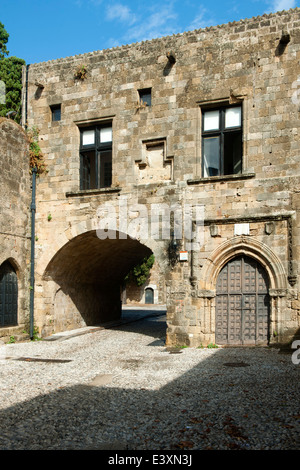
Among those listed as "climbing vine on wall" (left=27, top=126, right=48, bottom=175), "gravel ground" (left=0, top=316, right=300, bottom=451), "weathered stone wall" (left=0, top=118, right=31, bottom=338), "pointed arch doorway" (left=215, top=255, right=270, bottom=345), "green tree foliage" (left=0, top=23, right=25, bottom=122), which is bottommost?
"gravel ground" (left=0, top=316, right=300, bottom=451)

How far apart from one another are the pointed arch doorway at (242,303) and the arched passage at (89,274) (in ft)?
10.6

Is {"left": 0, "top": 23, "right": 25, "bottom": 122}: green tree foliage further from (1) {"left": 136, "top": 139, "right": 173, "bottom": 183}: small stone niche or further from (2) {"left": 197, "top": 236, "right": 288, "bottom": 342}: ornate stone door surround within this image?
(2) {"left": 197, "top": 236, "right": 288, "bottom": 342}: ornate stone door surround

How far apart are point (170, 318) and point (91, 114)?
5.63 m

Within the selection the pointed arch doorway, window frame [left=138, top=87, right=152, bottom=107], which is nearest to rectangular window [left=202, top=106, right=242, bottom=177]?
window frame [left=138, top=87, right=152, bottom=107]

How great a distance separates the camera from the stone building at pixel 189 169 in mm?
9469

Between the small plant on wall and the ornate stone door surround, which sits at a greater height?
the small plant on wall

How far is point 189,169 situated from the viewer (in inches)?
401

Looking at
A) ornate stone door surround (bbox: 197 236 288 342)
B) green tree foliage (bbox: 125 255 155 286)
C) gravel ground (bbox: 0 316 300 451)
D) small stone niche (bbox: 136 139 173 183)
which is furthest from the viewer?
green tree foliage (bbox: 125 255 155 286)

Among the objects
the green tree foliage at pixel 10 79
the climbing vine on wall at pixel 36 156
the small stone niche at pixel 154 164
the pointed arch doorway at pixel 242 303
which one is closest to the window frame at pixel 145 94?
the small stone niche at pixel 154 164

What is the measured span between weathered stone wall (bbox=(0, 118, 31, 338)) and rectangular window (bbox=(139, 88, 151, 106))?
10.8 feet

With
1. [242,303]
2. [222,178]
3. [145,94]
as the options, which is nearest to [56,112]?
[145,94]

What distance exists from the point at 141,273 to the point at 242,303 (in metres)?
22.2

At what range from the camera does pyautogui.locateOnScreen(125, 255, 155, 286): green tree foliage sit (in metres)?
31.5
